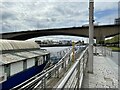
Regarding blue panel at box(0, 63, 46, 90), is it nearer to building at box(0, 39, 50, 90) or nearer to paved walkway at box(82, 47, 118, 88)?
building at box(0, 39, 50, 90)

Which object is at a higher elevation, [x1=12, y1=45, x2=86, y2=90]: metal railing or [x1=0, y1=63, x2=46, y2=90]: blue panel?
[x1=12, y1=45, x2=86, y2=90]: metal railing

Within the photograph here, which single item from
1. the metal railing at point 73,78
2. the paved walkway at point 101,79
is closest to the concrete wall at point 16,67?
the paved walkway at point 101,79

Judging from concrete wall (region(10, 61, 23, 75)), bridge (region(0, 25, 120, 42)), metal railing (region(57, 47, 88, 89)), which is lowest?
concrete wall (region(10, 61, 23, 75))

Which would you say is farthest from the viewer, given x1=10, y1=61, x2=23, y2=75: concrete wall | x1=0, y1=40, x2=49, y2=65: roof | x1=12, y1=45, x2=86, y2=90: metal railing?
x1=10, y1=61, x2=23, y2=75: concrete wall

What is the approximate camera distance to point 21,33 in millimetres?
69438

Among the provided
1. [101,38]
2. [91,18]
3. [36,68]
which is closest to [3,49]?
[36,68]

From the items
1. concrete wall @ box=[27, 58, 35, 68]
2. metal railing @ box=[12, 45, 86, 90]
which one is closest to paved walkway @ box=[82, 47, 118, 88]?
metal railing @ box=[12, 45, 86, 90]

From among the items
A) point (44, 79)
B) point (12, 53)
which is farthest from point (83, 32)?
point (44, 79)

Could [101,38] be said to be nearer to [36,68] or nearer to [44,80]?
[36,68]

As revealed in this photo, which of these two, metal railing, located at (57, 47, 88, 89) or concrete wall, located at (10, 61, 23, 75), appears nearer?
metal railing, located at (57, 47, 88, 89)

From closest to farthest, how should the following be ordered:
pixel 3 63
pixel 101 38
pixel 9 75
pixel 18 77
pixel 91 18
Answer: pixel 91 18, pixel 3 63, pixel 9 75, pixel 18 77, pixel 101 38

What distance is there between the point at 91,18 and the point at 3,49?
1190 cm

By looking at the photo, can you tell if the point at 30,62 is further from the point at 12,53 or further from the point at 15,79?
the point at 15,79

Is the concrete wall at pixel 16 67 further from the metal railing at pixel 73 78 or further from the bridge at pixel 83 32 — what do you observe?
the bridge at pixel 83 32
